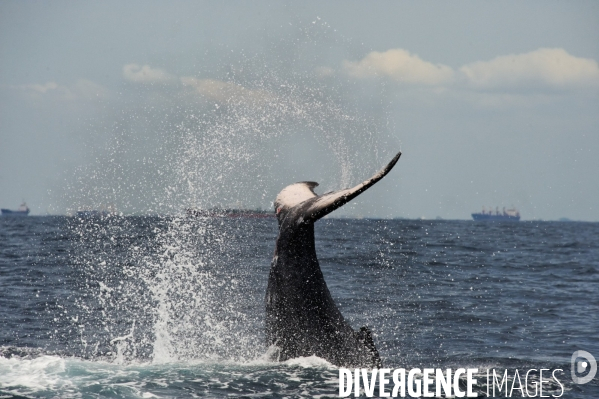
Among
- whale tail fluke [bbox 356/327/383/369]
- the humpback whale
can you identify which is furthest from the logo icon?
the humpback whale

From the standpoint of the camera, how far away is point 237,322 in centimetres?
1402

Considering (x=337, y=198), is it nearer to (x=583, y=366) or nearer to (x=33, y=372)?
(x=33, y=372)

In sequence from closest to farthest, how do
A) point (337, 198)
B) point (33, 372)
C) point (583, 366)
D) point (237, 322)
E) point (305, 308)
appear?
point (337, 198), point (305, 308), point (33, 372), point (583, 366), point (237, 322)

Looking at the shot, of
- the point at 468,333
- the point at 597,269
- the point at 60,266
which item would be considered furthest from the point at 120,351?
the point at 597,269

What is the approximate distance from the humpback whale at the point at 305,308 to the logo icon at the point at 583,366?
→ 3.20m

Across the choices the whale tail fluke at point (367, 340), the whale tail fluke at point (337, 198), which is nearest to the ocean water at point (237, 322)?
the whale tail fluke at point (367, 340)

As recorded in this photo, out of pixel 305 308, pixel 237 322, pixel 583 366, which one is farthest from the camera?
pixel 237 322

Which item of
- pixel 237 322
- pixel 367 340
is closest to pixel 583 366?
pixel 367 340

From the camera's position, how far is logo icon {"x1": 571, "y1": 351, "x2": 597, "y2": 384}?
9.95 metres

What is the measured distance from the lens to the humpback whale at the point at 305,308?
8.35m

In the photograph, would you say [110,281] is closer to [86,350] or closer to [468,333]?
[86,350]

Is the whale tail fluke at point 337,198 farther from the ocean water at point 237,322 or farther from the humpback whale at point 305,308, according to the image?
the ocean water at point 237,322

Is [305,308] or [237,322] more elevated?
[305,308]

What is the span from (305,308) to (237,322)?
5.90 metres
